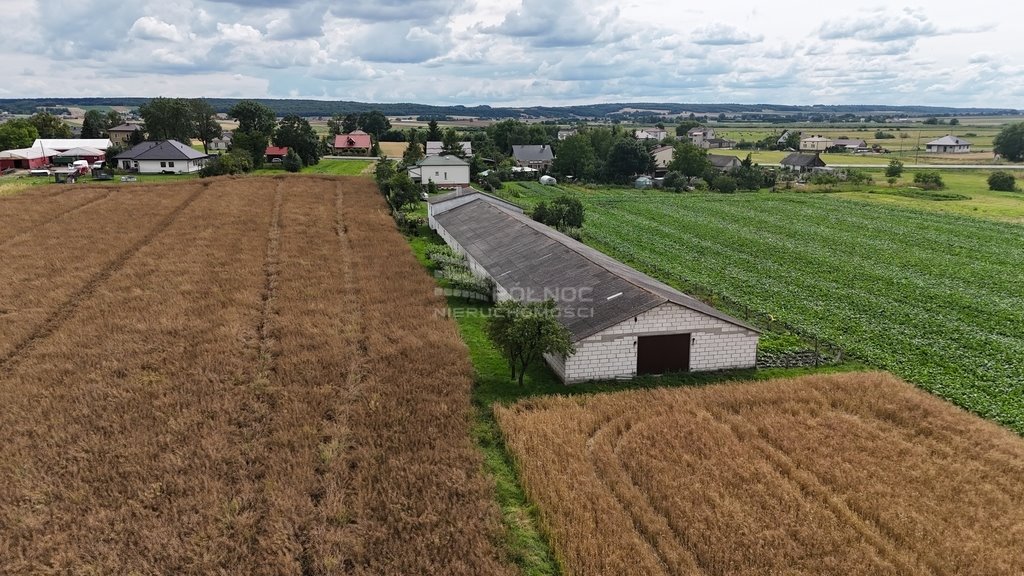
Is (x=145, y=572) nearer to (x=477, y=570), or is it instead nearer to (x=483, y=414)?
(x=477, y=570)

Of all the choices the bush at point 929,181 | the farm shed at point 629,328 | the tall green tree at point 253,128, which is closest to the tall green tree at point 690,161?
the bush at point 929,181

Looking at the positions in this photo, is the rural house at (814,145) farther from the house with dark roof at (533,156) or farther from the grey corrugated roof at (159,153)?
the grey corrugated roof at (159,153)

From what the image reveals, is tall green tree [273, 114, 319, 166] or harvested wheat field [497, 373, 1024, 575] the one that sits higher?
tall green tree [273, 114, 319, 166]

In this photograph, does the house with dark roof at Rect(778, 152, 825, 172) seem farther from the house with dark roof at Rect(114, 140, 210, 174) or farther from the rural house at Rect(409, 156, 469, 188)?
the house with dark roof at Rect(114, 140, 210, 174)

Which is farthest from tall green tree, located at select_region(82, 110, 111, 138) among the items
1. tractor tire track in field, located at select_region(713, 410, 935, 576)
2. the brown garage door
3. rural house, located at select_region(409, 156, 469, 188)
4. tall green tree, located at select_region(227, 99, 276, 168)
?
tractor tire track in field, located at select_region(713, 410, 935, 576)

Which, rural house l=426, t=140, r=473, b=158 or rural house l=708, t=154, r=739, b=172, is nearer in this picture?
rural house l=708, t=154, r=739, b=172

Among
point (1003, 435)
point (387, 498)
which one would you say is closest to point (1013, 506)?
point (1003, 435)
